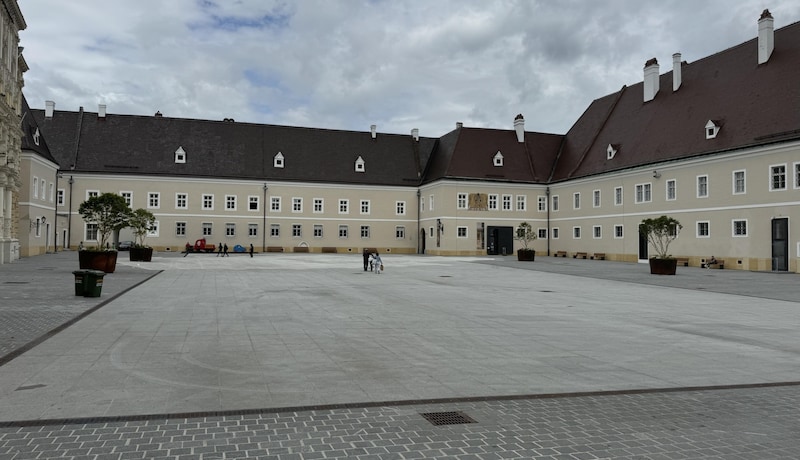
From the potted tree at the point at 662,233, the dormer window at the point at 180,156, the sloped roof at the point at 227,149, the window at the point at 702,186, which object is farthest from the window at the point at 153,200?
the window at the point at 702,186

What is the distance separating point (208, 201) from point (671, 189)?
1724 inches

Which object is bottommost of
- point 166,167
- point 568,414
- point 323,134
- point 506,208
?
point 568,414

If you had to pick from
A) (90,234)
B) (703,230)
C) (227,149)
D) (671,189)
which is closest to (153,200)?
(90,234)

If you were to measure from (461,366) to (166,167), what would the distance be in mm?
59340

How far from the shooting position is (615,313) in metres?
15.6

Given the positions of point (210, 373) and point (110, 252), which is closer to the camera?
point (210, 373)

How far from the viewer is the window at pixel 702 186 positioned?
41028 mm

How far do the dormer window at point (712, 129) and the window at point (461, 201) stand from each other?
80.3ft

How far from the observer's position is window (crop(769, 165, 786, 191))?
35188mm

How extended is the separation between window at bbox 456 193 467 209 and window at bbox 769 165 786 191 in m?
29.3

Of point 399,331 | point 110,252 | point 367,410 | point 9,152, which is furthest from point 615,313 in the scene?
point 9,152

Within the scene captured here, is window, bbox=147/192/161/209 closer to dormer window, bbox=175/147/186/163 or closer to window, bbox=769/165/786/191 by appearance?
dormer window, bbox=175/147/186/163

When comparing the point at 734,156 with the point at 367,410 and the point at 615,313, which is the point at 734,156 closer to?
the point at 615,313

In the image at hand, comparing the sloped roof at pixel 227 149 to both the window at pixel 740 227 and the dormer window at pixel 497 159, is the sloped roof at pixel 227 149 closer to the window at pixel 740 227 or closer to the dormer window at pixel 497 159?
the dormer window at pixel 497 159
